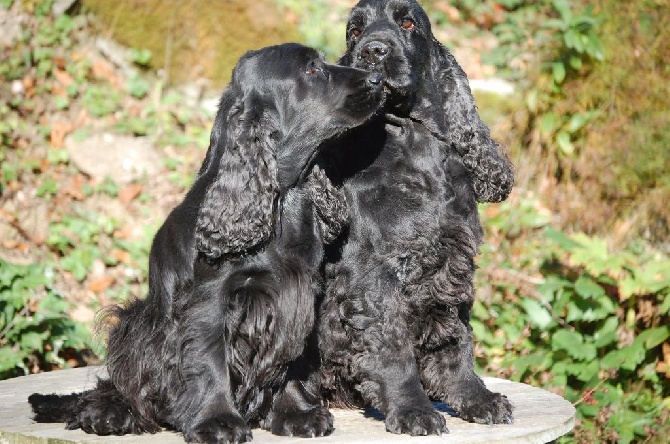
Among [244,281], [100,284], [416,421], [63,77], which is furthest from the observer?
[63,77]

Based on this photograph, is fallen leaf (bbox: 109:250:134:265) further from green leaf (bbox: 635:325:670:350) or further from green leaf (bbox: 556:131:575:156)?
green leaf (bbox: 635:325:670:350)

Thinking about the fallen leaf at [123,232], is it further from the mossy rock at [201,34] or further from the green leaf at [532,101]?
the green leaf at [532,101]

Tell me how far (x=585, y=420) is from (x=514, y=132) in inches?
138

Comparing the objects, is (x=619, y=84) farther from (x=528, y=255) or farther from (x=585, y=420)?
(x=585, y=420)

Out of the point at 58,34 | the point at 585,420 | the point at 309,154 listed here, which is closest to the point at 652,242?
the point at 585,420

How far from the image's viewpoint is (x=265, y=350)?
147 inches

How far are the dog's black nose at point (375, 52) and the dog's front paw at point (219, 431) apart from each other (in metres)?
1.71

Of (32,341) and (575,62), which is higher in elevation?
(575,62)

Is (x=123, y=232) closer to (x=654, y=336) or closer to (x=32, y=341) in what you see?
(x=32, y=341)

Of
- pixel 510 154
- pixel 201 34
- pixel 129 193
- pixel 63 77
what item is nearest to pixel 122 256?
pixel 129 193

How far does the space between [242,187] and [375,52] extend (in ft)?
3.14

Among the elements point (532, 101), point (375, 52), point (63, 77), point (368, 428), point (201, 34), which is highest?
point (375, 52)

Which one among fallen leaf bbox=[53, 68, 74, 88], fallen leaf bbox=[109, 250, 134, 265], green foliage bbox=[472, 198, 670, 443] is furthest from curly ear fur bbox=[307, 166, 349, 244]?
fallen leaf bbox=[53, 68, 74, 88]

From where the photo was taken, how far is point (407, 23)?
4.33 metres
